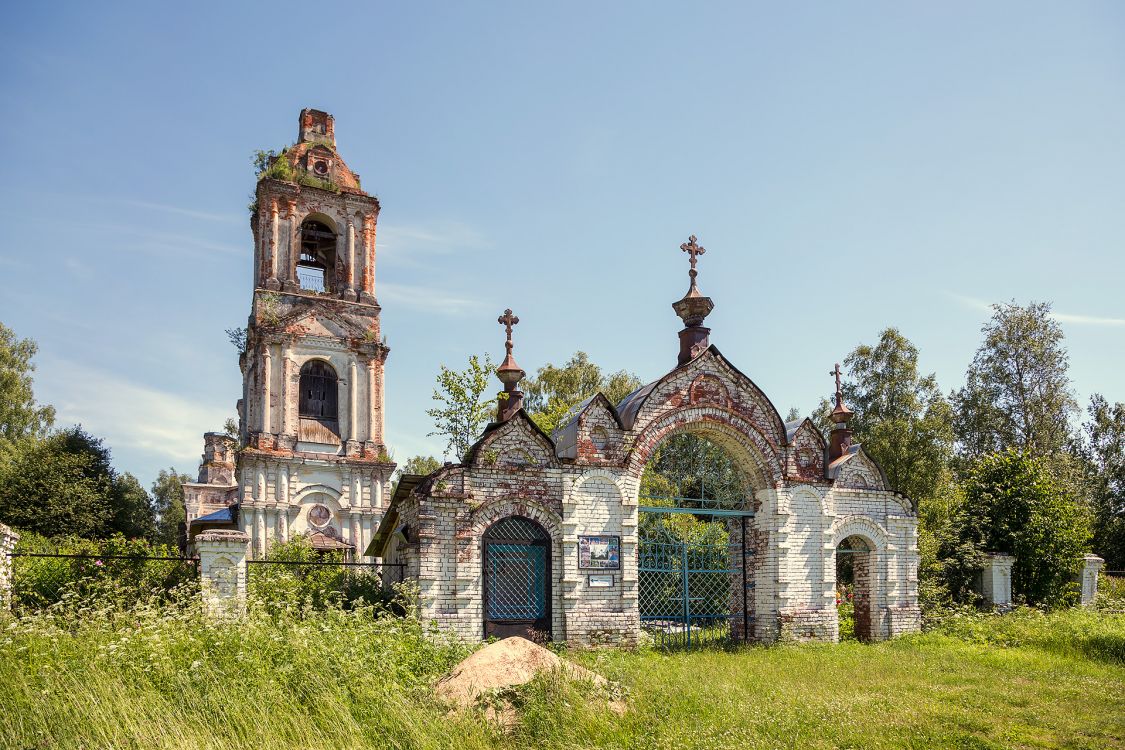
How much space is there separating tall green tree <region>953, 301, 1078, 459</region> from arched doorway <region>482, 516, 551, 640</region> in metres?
25.0

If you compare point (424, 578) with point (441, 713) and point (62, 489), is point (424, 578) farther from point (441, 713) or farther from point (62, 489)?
point (62, 489)

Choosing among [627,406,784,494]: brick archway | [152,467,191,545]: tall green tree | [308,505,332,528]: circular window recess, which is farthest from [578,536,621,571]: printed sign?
[152,467,191,545]: tall green tree

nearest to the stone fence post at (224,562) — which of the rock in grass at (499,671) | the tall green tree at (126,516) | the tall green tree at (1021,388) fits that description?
the rock in grass at (499,671)

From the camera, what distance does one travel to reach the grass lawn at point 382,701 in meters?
7.14

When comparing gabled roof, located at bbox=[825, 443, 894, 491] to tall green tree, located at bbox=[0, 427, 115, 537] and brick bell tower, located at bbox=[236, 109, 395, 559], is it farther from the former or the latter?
tall green tree, located at bbox=[0, 427, 115, 537]

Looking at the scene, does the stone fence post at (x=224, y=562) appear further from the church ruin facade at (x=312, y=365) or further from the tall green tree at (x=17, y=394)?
the tall green tree at (x=17, y=394)

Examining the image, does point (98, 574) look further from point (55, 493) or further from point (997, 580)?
point (55, 493)

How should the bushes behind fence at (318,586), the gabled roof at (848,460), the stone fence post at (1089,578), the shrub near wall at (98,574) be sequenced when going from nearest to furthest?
the bushes behind fence at (318,586) → the shrub near wall at (98,574) → the gabled roof at (848,460) → the stone fence post at (1089,578)

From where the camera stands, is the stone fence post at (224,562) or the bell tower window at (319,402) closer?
the stone fence post at (224,562)

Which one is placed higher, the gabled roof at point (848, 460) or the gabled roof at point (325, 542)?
the gabled roof at point (848, 460)

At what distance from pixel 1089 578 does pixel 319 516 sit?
18920 mm

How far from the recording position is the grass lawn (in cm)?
714

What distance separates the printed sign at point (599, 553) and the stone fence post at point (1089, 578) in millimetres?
10898

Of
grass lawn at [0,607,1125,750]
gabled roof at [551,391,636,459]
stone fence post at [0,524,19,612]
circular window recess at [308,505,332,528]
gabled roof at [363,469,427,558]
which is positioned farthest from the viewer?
circular window recess at [308,505,332,528]
